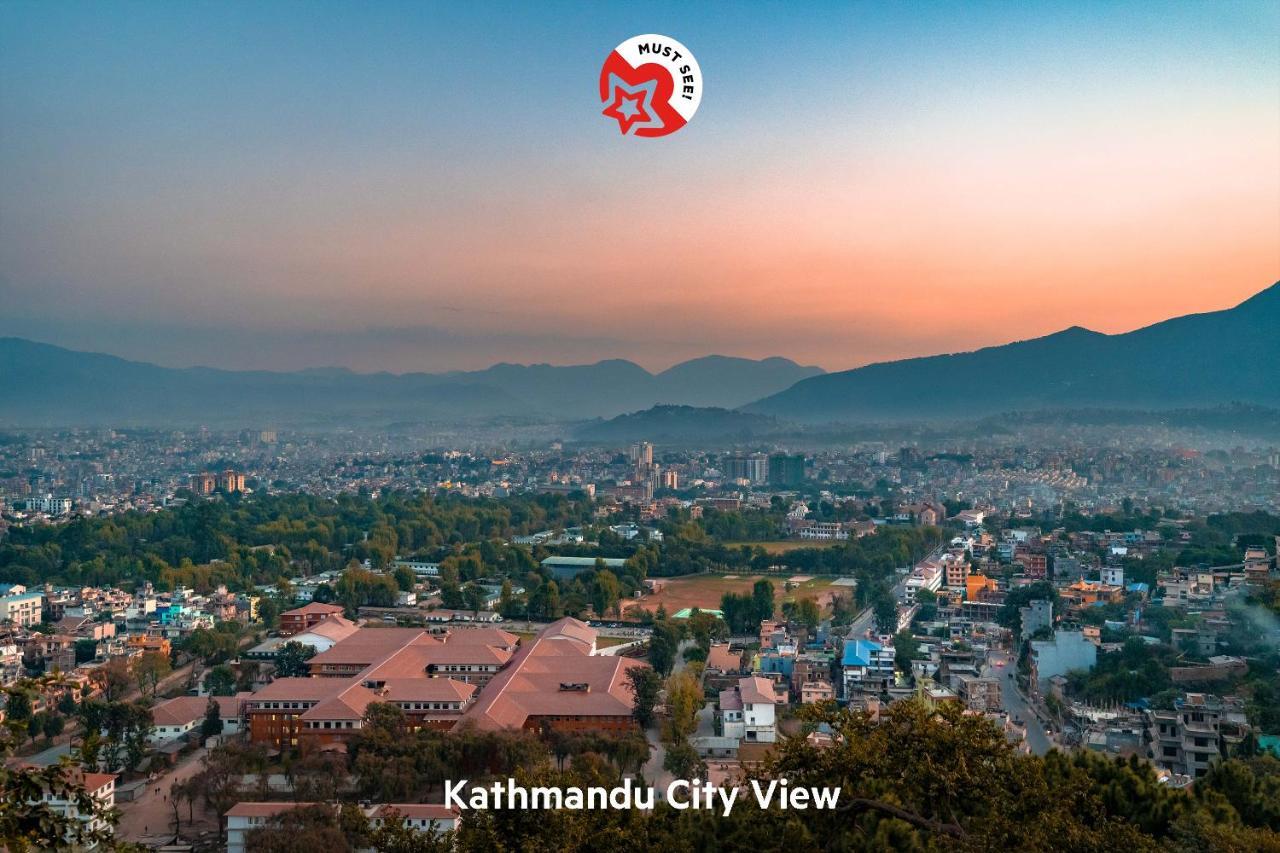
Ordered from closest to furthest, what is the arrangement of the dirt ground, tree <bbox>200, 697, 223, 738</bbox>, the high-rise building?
the dirt ground, tree <bbox>200, 697, 223, 738</bbox>, the high-rise building

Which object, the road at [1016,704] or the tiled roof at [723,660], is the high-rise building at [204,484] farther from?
the road at [1016,704]

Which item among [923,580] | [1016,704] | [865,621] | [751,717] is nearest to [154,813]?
[751,717]

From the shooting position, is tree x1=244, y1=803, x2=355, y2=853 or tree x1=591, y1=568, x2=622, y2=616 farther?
tree x1=591, y1=568, x2=622, y2=616

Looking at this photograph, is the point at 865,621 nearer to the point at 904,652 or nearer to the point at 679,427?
the point at 904,652

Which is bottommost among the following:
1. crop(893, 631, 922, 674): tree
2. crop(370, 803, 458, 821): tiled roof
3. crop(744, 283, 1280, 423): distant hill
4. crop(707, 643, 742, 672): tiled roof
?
crop(707, 643, 742, 672): tiled roof

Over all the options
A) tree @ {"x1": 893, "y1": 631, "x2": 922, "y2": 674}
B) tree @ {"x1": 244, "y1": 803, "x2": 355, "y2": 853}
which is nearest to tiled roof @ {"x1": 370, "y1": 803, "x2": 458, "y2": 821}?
tree @ {"x1": 244, "y1": 803, "x2": 355, "y2": 853}

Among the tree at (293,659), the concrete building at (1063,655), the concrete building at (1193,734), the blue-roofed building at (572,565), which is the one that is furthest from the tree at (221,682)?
the concrete building at (1193,734)

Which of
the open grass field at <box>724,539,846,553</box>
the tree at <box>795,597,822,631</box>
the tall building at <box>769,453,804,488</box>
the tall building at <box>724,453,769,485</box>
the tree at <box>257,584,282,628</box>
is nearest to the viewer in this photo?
the tree at <box>795,597,822,631</box>

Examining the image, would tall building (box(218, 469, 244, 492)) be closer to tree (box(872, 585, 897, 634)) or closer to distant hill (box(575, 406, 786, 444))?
tree (box(872, 585, 897, 634))
